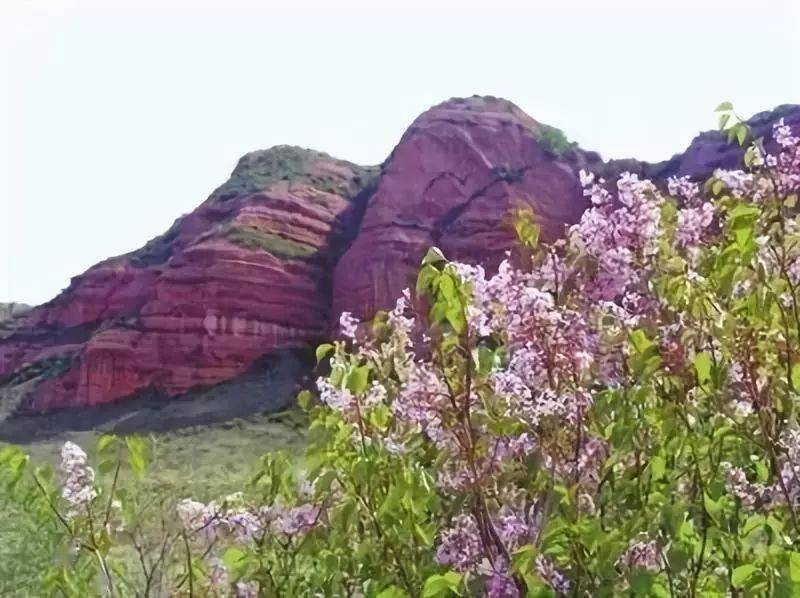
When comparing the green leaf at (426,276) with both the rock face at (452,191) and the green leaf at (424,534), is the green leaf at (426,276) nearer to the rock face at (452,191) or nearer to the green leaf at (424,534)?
the green leaf at (424,534)

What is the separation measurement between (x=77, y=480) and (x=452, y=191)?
61.6 m

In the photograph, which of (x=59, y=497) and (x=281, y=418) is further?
(x=281, y=418)

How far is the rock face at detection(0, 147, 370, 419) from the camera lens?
214ft

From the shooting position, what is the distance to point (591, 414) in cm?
417

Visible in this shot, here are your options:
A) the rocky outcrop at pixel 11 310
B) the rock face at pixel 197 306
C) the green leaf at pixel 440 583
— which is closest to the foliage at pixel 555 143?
the rock face at pixel 197 306

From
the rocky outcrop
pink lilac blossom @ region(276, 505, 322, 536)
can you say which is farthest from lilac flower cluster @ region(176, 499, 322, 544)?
the rocky outcrop

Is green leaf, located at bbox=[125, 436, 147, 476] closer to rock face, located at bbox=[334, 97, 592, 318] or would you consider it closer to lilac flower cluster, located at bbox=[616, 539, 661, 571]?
lilac flower cluster, located at bbox=[616, 539, 661, 571]

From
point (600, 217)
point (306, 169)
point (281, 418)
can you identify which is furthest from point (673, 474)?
point (306, 169)

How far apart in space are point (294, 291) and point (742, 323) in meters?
63.5

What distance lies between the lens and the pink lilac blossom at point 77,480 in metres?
4.87

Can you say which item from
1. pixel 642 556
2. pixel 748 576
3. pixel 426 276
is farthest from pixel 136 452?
pixel 748 576

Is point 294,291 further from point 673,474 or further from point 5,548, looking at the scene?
point 673,474

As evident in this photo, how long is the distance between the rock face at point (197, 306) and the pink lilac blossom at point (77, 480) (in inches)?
2371

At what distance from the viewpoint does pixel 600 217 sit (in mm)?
4371
